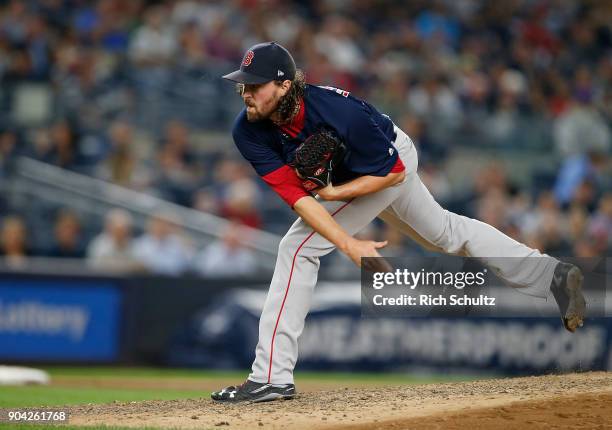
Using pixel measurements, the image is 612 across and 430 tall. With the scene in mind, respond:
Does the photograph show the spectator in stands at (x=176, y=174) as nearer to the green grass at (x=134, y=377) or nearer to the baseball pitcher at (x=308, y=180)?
the green grass at (x=134, y=377)

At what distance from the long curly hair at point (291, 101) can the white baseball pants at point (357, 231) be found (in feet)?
2.00

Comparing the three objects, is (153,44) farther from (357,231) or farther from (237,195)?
(357,231)

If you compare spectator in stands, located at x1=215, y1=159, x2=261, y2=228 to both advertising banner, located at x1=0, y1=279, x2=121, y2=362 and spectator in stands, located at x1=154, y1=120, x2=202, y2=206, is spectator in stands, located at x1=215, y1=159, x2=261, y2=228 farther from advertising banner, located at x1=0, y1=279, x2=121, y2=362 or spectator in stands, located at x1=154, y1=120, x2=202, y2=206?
advertising banner, located at x1=0, y1=279, x2=121, y2=362

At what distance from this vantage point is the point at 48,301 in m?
11.5

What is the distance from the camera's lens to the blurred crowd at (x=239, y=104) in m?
12.9

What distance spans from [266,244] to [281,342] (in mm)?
6432

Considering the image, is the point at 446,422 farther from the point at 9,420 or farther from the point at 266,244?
the point at 266,244

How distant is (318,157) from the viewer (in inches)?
228

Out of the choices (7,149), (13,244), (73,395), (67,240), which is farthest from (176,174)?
(73,395)

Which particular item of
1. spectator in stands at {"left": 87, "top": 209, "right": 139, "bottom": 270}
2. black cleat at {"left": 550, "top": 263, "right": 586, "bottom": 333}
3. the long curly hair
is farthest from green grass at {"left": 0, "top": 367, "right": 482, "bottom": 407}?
black cleat at {"left": 550, "top": 263, "right": 586, "bottom": 333}

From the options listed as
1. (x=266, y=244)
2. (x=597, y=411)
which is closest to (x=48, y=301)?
(x=266, y=244)

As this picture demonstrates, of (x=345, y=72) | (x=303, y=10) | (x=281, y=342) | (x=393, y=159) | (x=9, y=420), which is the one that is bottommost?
(x=9, y=420)

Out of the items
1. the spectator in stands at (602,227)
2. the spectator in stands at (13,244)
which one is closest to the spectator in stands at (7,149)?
the spectator in stands at (13,244)

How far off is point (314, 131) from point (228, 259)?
6382 millimetres
